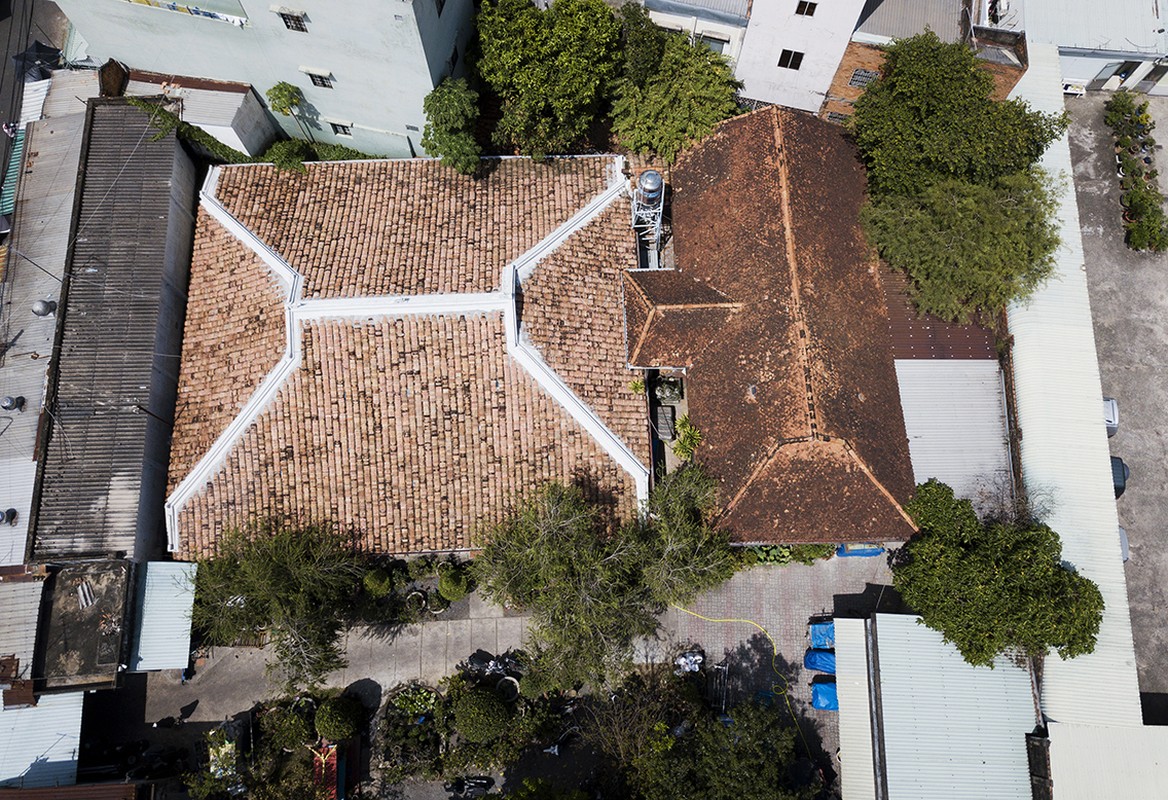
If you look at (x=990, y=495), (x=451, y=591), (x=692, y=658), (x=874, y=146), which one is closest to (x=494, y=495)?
(x=451, y=591)

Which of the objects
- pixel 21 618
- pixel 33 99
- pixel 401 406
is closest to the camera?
pixel 21 618

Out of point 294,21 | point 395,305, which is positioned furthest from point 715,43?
point 395,305

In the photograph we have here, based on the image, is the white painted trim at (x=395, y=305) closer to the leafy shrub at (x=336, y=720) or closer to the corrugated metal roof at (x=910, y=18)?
the leafy shrub at (x=336, y=720)

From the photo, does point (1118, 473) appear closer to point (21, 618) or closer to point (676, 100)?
point (676, 100)

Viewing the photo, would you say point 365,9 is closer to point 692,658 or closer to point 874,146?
point 874,146

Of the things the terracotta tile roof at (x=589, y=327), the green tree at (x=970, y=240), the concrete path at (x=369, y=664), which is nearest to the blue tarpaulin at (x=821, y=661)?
the terracotta tile roof at (x=589, y=327)

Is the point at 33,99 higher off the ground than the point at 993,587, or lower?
higher

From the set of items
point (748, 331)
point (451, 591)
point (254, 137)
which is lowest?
point (451, 591)
